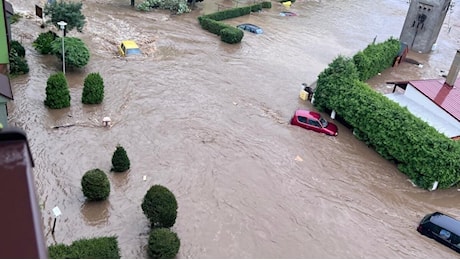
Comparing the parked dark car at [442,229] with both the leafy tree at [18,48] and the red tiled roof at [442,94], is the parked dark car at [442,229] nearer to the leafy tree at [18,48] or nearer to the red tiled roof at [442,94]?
the red tiled roof at [442,94]

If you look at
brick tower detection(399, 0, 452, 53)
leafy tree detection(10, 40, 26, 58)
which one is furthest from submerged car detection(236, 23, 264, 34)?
leafy tree detection(10, 40, 26, 58)

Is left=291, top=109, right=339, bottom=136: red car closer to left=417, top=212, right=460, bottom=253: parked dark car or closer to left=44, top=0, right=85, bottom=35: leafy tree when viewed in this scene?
left=417, top=212, right=460, bottom=253: parked dark car

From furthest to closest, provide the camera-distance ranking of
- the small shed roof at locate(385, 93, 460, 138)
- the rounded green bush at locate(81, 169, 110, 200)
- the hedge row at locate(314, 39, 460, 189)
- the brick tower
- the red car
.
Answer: the brick tower, the red car, the small shed roof at locate(385, 93, 460, 138), the hedge row at locate(314, 39, 460, 189), the rounded green bush at locate(81, 169, 110, 200)

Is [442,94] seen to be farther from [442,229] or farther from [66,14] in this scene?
[66,14]

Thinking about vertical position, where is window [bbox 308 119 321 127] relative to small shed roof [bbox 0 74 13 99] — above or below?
below

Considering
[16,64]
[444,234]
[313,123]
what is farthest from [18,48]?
[444,234]

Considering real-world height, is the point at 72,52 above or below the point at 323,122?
above

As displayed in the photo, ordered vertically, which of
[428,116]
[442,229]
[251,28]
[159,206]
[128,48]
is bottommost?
[442,229]

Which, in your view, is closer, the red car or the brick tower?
the red car
